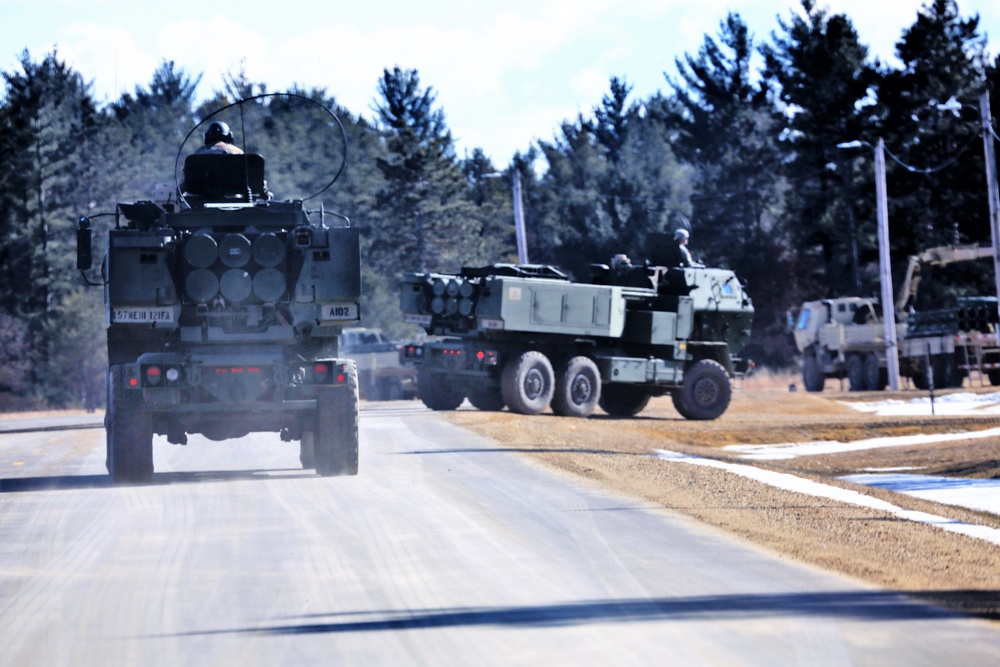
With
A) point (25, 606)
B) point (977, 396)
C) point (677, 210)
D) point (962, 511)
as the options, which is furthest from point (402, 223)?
point (25, 606)

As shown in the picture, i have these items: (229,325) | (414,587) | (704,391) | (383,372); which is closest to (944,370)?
(383,372)

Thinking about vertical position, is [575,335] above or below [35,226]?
below

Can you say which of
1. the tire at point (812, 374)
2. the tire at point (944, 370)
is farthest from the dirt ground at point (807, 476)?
the tire at point (812, 374)

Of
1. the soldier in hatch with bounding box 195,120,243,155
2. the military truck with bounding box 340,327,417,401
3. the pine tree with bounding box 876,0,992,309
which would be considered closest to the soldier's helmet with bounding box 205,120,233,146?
the soldier in hatch with bounding box 195,120,243,155

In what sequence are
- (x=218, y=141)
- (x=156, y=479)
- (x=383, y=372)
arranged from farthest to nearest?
(x=383, y=372) → (x=218, y=141) → (x=156, y=479)

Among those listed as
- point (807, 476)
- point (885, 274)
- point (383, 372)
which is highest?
point (885, 274)

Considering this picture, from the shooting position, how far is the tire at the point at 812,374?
47.7 m

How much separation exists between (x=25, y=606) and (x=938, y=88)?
55.4m

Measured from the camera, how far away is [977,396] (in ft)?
124

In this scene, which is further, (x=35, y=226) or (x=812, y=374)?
(x=35, y=226)

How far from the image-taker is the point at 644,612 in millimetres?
8070

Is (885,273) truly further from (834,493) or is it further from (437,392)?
(834,493)

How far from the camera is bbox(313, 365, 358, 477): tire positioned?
15.3 meters

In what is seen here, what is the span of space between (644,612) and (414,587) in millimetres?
1651
